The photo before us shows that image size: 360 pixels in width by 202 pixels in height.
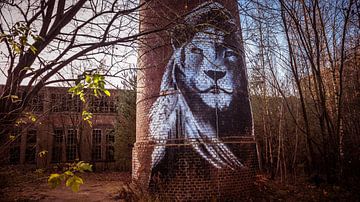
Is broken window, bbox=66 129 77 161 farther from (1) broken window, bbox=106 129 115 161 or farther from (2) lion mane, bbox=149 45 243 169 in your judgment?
(2) lion mane, bbox=149 45 243 169

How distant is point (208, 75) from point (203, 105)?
0.93 m

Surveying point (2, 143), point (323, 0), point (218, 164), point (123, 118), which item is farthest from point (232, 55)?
point (123, 118)

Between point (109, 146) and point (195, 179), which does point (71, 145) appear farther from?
point (195, 179)

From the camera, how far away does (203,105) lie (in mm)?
7145

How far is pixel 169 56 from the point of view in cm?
754

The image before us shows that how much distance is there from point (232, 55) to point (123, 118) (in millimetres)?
10704

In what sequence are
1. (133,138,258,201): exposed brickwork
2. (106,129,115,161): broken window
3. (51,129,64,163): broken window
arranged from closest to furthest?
(133,138,258,201): exposed brickwork
(51,129,64,163): broken window
(106,129,115,161): broken window

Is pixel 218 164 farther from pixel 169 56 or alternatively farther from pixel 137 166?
pixel 169 56

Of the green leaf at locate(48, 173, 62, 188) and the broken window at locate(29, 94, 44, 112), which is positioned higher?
the broken window at locate(29, 94, 44, 112)

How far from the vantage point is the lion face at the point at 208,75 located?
7230 mm

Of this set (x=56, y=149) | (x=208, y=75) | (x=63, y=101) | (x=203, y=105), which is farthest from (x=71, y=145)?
(x=63, y=101)

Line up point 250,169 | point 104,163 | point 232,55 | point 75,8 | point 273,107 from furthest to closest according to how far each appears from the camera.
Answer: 1. point 104,163
2. point 273,107
3. point 232,55
4. point 250,169
5. point 75,8

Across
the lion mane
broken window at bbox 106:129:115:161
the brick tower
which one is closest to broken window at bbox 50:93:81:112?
the brick tower

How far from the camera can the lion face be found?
7.23m
